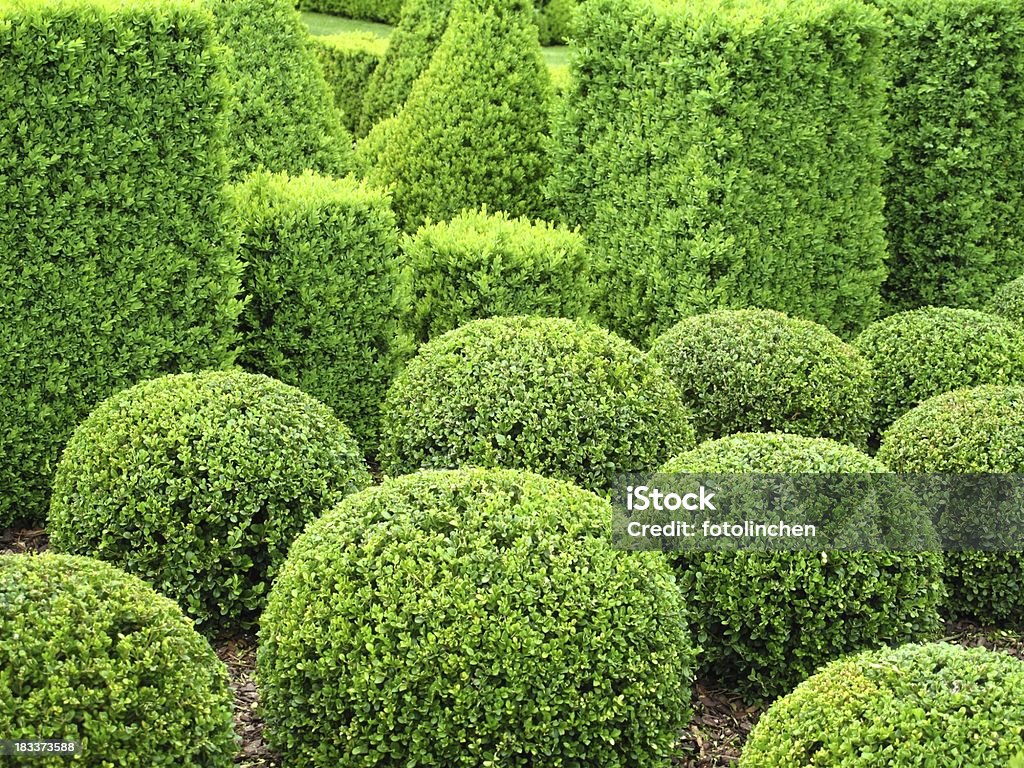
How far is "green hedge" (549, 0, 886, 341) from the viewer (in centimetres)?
802

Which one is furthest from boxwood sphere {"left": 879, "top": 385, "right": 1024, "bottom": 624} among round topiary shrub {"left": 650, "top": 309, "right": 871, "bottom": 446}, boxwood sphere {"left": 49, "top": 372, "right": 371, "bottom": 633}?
boxwood sphere {"left": 49, "top": 372, "right": 371, "bottom": 633}

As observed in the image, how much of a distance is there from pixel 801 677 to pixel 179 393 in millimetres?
3240

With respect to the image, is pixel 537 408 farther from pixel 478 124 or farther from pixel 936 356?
pixel 478 124

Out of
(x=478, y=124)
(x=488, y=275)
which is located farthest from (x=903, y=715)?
(x=478, y=124)

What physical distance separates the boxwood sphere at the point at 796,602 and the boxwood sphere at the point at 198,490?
6.14ft

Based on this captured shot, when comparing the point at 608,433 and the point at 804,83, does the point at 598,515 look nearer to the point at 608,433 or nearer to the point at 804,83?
the point at 608,433

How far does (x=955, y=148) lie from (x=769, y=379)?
161 inches

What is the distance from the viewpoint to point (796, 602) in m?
4.95

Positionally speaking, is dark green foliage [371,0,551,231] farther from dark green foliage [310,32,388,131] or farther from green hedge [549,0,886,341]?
dark green foliage [310,32,388,131]

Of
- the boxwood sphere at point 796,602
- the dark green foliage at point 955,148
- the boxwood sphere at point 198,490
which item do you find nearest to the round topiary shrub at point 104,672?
the boxwood sphere at point 198,490

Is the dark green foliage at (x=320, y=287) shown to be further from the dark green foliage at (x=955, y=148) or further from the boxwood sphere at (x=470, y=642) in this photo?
the dark green foliage at (x=955, y=148)

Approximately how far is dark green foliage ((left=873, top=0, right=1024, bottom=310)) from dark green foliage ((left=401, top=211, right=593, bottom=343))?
3.87 meters

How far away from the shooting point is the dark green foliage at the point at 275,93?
8.45 m

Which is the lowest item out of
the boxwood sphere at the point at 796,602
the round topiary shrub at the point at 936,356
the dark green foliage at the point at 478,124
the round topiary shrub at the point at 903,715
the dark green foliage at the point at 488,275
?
the boxwood sphere at the point at 796,602
